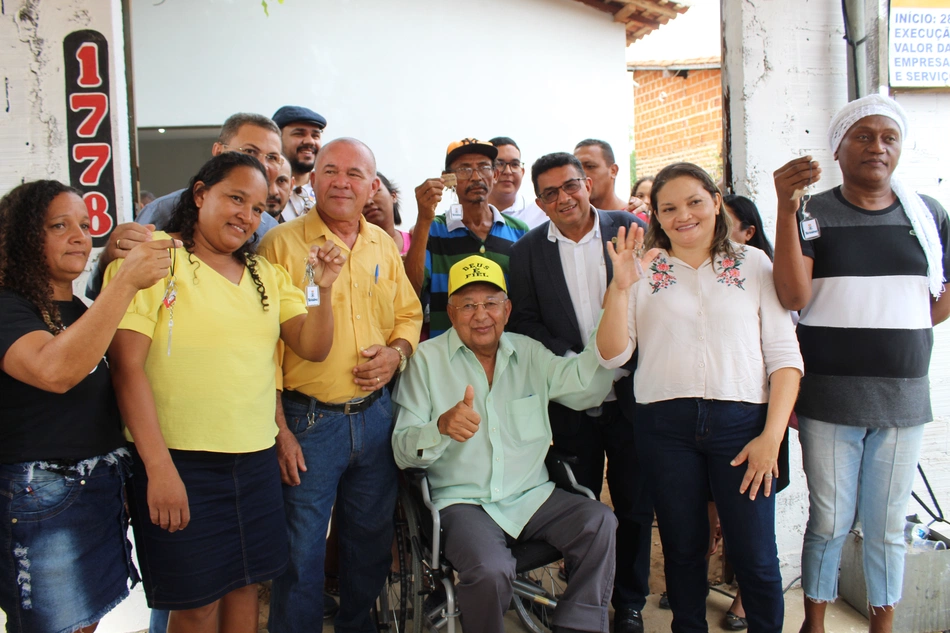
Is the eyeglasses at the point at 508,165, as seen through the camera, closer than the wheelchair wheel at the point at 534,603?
No

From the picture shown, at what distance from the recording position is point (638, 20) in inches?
318

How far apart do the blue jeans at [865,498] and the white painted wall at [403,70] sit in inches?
203

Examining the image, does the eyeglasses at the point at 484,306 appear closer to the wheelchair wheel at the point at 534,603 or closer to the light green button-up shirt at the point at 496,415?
the light green button-up shirt at the point at 496,415

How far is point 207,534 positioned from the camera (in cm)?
214

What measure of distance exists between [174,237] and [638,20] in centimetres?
739

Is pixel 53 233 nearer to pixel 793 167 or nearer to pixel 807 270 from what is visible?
pixel 793 167

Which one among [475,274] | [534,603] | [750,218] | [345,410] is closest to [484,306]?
[475,274]

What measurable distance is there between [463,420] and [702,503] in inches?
38.7

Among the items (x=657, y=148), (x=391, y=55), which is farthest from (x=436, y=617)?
(x=657, y=148)

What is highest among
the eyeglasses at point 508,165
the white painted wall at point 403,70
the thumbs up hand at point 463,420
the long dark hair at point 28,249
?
the white painted wall at point 403,70

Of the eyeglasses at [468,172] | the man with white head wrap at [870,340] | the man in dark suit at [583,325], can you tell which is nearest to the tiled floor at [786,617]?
the man in dark suit at [583,325]

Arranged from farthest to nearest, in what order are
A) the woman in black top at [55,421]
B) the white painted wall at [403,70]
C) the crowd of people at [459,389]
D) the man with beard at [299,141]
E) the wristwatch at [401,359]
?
the white painted wall at [403,70] < the man with beard at [299,141] < the wristwatch at [401,359] < the crowd of people at [459,389] < the woman in black top at [55,421]

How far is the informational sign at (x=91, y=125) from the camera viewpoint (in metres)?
2.86

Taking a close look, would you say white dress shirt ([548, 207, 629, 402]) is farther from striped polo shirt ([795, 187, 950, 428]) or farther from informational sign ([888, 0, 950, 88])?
informational sign ([888, 0, 950, 88])
